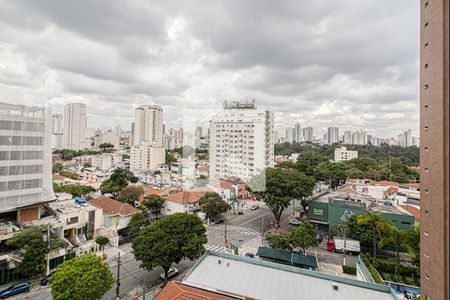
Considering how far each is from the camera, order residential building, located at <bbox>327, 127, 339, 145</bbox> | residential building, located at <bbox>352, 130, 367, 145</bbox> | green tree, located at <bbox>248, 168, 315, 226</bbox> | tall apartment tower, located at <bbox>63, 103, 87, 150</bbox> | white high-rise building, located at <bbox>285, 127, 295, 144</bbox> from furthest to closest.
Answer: residential building, located at <bbox>327, 127, 339, 145</bbox>, white high-rise building, located at <bbox>285, 127, 295, 144</bbox>, residential building, located at <bbox>352, 130, 367, 145</bbox>, tall apartment tower, located at <bbox>63, 103, 87, 150</bbox>, green tree, located at <bbox>248, 168, 315, 226</bbox>

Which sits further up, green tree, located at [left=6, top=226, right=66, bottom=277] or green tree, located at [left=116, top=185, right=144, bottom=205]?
green tree, located at [left=116, top=185, right=144, bottom=205]

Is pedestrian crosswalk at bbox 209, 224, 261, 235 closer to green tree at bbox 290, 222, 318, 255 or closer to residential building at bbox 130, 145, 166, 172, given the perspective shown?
green tree at bbox 290, 222, 318, 255

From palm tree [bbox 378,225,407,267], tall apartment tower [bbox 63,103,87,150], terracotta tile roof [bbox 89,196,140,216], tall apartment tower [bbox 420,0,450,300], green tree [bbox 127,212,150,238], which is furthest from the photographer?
tall apartment tower [bbox 63,103,87,150]

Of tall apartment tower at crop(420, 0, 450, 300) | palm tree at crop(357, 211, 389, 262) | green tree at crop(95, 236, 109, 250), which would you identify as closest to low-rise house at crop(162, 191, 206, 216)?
green tree at crop(95, 236, 109, 250)

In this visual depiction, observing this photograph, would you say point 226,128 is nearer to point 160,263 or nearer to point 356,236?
point 356,236

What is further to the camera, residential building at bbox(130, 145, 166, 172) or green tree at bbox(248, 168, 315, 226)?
residential building at bbox(130, 145, 166, 172)

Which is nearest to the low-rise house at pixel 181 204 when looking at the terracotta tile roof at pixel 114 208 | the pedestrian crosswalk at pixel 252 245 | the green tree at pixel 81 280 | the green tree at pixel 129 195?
the green tree at pixel 129 195

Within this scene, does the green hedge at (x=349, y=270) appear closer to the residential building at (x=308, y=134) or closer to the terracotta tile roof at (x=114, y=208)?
the terracotta tile roof at (x=114, y=208)
